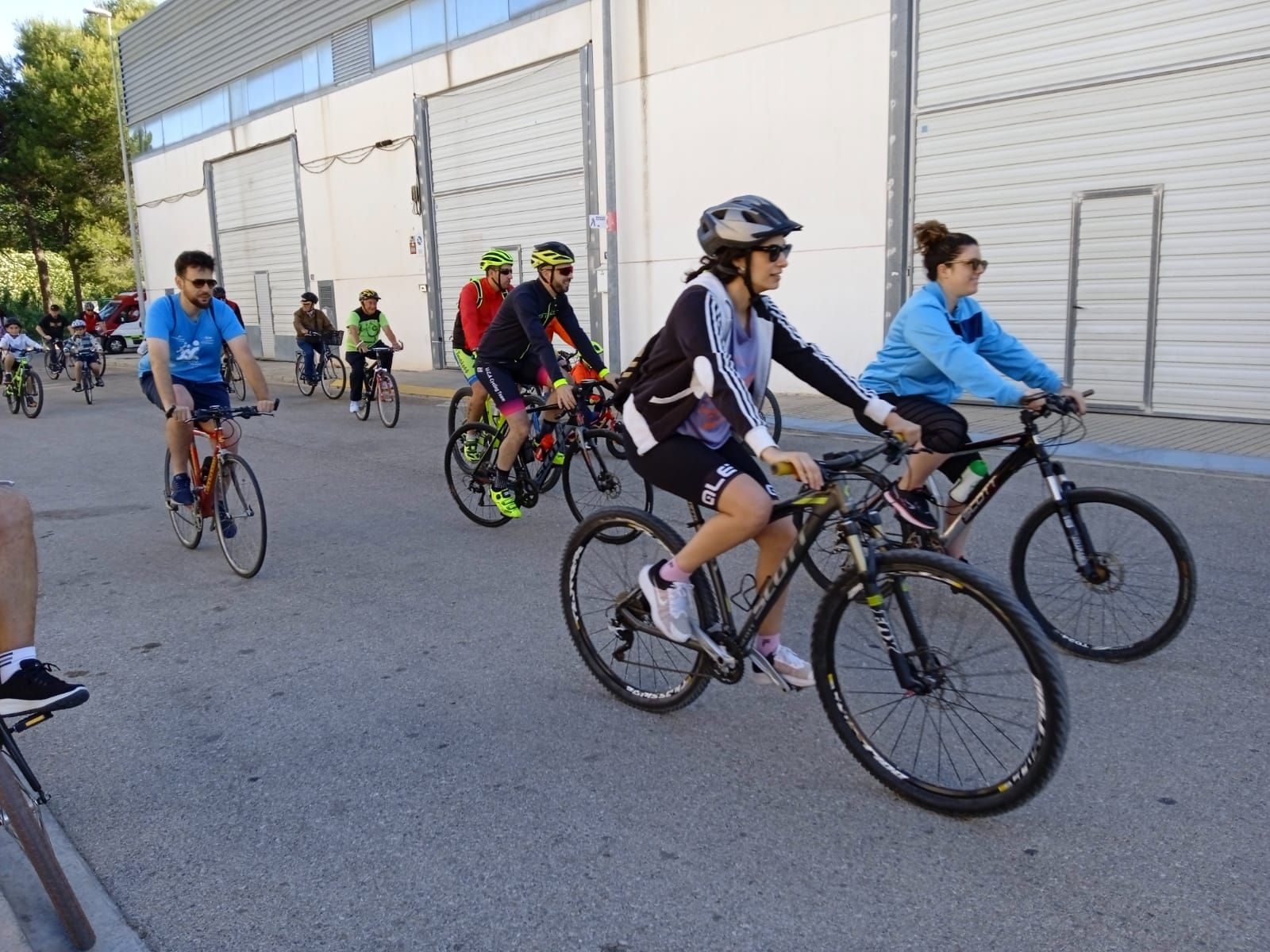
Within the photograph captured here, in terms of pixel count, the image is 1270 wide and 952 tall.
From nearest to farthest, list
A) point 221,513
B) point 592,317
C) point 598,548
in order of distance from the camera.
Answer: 1. point 598,548
2. point 221,513
3. point 592,317

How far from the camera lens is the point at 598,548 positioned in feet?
13.7

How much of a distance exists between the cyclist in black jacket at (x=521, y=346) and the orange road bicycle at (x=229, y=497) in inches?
61.3

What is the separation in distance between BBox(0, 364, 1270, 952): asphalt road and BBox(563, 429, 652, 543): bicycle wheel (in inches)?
49.7

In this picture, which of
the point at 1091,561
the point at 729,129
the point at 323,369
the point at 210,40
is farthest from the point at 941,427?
the point at 210,40

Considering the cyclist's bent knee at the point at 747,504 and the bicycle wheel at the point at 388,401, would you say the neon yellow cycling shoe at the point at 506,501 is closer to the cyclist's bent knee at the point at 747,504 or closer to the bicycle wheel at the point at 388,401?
the cyclist's bent knee at the point at 747,504

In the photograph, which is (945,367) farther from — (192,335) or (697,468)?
(192,335)

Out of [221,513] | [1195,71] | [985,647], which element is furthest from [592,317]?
[985,647]

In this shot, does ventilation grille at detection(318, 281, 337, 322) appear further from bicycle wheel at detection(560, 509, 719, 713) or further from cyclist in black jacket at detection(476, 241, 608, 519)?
bicycle wheel at detection(560, 509, 719, 713)

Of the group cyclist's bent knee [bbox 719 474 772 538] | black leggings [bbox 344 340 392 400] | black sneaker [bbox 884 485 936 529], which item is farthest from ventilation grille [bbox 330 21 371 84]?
cyclist's bent knee [bbox 719 474 772 538]

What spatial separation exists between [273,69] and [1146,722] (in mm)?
26260

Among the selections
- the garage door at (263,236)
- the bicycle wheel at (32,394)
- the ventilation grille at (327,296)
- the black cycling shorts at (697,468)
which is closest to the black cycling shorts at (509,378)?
the black cycling shorts at (697,468)

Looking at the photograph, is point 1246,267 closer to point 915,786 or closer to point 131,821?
point 915,786

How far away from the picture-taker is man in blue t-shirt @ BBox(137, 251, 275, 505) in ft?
20.7

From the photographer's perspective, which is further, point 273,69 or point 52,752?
point 273,69
